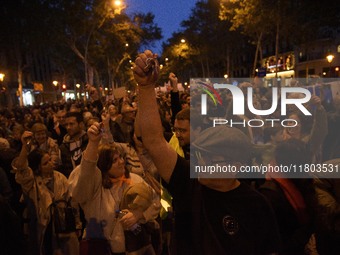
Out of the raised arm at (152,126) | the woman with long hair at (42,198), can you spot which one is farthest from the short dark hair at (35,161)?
the raised arm at (152,126)

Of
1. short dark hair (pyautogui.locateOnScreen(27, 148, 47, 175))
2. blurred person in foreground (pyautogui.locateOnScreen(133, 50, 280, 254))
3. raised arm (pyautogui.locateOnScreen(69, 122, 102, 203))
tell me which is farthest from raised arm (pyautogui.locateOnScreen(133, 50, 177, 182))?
short dark hair (pyautogui.locateOnScreen(27, 148, 47, 175))

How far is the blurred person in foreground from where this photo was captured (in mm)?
1866

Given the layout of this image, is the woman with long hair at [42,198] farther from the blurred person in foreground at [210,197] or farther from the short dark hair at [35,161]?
the blurred person in foreground at [210,197]

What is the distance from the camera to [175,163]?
6.52 feet

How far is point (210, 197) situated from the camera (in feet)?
6.37

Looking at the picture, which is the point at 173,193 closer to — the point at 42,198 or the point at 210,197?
the point at 210,197

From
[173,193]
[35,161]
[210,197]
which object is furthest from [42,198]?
[210,197]

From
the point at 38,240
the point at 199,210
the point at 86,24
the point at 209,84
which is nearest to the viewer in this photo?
the point at 199,210

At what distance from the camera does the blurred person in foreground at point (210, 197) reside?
187 centimetres

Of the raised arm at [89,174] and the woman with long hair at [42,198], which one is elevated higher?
the raised arm at [89,174]

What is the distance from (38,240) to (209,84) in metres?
5.26

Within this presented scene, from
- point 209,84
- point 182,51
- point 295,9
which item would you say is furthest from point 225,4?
point 182,51

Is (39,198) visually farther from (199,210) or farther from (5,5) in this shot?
(5,5)

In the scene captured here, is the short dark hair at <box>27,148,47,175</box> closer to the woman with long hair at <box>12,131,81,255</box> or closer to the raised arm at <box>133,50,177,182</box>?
the woman with long hair at <box>12,131,81,255</box>
